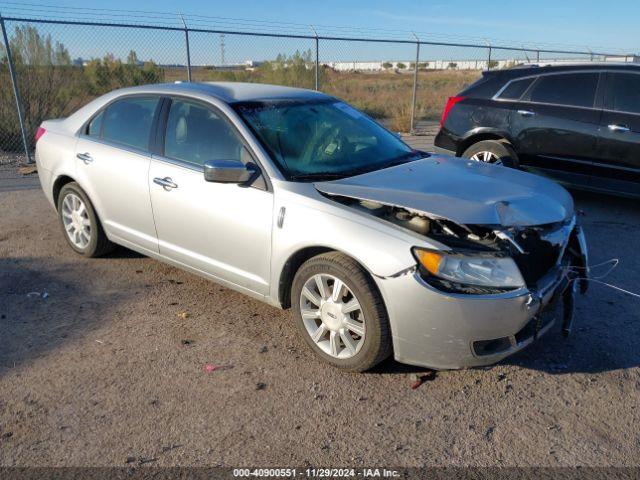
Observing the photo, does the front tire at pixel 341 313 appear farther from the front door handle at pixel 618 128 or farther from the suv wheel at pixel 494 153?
the front door handle at pixel 618 128

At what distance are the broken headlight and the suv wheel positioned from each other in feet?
13.7

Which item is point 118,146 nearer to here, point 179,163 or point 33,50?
point 179,163

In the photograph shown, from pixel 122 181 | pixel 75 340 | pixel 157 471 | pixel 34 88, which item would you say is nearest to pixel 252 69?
pixel 34 88

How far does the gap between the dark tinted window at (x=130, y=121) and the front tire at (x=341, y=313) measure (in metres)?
1.96

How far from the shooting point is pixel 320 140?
4172 mm

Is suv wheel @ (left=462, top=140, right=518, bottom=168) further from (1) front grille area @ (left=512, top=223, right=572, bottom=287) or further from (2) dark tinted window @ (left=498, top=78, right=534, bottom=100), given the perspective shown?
(1) front grille area @ (left=512, top=223, right=572, bottom=287)

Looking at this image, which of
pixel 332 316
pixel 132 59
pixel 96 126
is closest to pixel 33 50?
pixel 132 59

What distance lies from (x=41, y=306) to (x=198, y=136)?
5.98 feet

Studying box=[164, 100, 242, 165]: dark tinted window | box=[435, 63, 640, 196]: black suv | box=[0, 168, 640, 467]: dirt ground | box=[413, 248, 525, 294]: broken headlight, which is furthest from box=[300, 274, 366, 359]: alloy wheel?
box=[435, 63, 640, 196]: black suv

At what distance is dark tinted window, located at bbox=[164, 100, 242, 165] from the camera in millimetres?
3984

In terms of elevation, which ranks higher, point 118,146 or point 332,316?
point 118,146

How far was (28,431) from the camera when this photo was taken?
2926 millimetres

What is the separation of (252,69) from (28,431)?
1690 cm

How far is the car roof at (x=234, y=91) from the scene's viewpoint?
4254 mm
